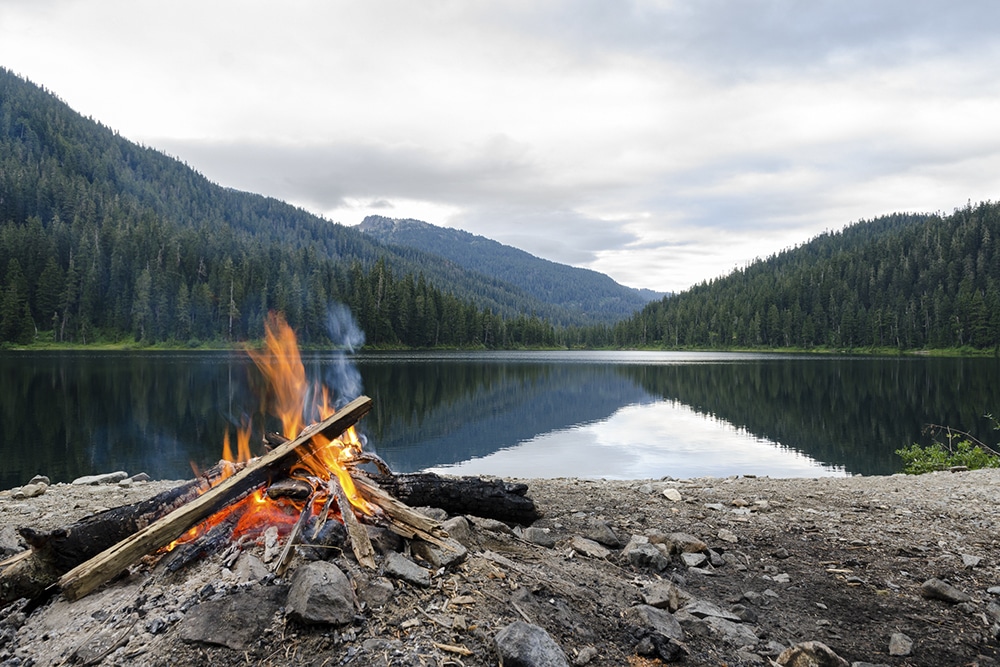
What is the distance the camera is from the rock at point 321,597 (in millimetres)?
4586

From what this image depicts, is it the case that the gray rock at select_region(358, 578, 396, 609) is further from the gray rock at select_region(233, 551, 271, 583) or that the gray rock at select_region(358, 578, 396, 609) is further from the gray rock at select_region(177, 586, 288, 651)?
the gray rock at select_region(233, 551, 271, 583)

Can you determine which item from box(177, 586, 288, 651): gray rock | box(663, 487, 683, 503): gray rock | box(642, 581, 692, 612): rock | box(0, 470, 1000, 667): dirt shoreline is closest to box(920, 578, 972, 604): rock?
box(0, 470, 1000, 667): dirt shoreline

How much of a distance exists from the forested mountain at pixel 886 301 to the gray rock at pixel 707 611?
156 meters

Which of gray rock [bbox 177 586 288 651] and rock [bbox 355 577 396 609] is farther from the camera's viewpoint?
rock [bbox 355 577 396 609]

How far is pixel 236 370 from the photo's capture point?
59.2 metres

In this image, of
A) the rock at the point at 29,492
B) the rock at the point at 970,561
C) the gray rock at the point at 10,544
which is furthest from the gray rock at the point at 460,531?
the rock at the point at 29,492

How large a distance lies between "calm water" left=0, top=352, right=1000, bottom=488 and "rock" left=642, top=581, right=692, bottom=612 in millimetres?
13792

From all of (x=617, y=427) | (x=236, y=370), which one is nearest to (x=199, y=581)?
(x=617, y=427)

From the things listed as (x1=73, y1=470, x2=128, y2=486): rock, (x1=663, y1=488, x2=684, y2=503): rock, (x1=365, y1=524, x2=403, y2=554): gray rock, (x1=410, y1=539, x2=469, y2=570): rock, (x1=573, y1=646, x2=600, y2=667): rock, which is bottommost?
(x1=73, y1=470, x2=128, y2=486): rock

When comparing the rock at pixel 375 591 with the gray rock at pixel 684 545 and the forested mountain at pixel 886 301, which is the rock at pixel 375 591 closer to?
the gray rock at pixel 684 545

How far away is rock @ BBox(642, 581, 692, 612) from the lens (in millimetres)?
5934

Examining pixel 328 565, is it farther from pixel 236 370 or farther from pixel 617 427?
pixel 236 370

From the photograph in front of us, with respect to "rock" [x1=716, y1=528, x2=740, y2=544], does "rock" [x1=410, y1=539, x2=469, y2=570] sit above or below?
above

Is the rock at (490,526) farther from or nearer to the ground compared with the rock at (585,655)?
farther from the ground
